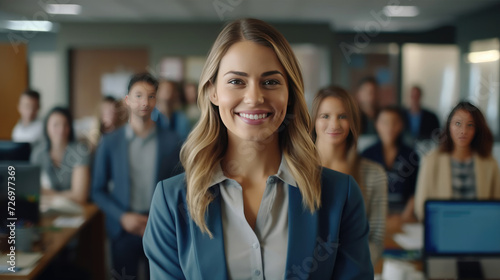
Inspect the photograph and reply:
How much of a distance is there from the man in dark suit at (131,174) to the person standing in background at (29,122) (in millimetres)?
1006

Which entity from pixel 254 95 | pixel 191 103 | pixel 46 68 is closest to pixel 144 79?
pixel 254 95

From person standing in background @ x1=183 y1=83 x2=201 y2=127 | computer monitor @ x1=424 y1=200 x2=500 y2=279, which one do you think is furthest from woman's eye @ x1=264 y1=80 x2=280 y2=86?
person standing in background @ x1=183 y1=83 x2=201 y2=127

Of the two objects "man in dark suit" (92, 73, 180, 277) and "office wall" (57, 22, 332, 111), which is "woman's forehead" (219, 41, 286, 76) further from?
"office wall" (57, 22, 332, 111)

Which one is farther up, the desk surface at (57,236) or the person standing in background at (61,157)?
the person standing in background at (61,157)

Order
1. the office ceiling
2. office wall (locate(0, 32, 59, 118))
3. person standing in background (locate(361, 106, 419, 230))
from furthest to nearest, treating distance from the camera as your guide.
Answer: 1. office wall (locate(0, 32, 59, 118))
2. the office ceiling
3. person standing in background (locate(361, 106, 419, 230))

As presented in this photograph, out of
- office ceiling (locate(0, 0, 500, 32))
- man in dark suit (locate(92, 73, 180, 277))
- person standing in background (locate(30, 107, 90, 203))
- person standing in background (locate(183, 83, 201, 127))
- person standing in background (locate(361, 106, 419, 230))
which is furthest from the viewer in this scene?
person standing in background (locate(183, 83, 201, 127))

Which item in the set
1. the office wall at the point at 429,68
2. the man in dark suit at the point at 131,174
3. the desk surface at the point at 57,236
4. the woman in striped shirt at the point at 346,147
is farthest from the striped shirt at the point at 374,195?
the office wall at the point at 429,68

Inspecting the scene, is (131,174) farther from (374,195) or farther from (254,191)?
(374,195)

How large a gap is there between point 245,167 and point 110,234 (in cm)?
71

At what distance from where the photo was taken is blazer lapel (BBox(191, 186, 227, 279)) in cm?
81

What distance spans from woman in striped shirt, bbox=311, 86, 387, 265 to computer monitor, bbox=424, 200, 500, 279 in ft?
1.72

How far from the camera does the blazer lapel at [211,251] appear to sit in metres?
0.81

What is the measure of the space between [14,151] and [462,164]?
201 cm

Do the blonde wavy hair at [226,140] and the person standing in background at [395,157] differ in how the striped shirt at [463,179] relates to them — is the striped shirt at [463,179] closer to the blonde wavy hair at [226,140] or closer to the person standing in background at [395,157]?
the person standing in background at [395,157]
